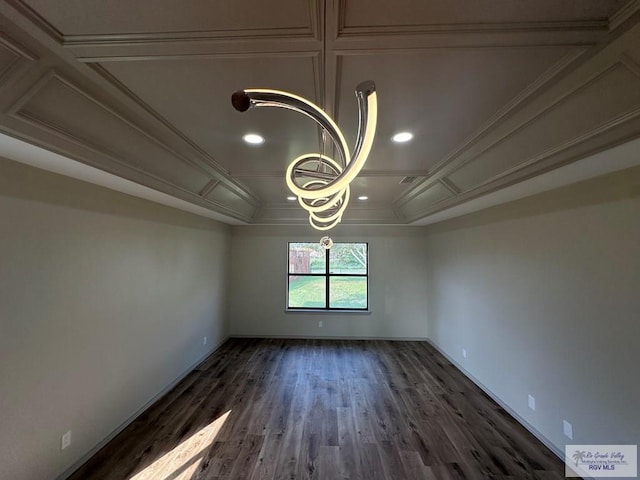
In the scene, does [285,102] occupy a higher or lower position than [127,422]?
higher

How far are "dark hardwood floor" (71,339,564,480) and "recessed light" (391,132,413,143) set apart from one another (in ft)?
9.11

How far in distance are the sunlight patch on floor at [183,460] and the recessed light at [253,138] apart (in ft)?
9.18

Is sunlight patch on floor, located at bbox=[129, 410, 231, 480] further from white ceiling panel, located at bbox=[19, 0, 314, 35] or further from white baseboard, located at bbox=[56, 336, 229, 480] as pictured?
white ceiling panel, located at bbox=[19, 0, 314, 35]

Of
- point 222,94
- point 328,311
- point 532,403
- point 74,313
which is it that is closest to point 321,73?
point 222,94

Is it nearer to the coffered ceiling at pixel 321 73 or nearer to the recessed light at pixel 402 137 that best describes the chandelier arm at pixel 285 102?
the coffered ceiling at pixel 321 73

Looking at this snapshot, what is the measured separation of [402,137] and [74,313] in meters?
3.07

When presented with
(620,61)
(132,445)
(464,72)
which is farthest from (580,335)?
(132,445)

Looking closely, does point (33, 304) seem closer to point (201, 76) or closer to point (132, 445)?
point (132, 445)

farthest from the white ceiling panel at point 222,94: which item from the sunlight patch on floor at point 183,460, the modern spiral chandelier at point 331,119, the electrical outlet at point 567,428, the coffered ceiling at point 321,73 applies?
the electrical outlet at point 567,428

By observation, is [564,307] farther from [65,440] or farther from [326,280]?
[65,440]

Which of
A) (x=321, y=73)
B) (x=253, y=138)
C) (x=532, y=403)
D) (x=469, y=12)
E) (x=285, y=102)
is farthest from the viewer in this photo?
(x=532, y=403)

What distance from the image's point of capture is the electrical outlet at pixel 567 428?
2242 millimetres

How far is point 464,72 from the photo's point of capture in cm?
136

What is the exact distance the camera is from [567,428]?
228 centimetres
